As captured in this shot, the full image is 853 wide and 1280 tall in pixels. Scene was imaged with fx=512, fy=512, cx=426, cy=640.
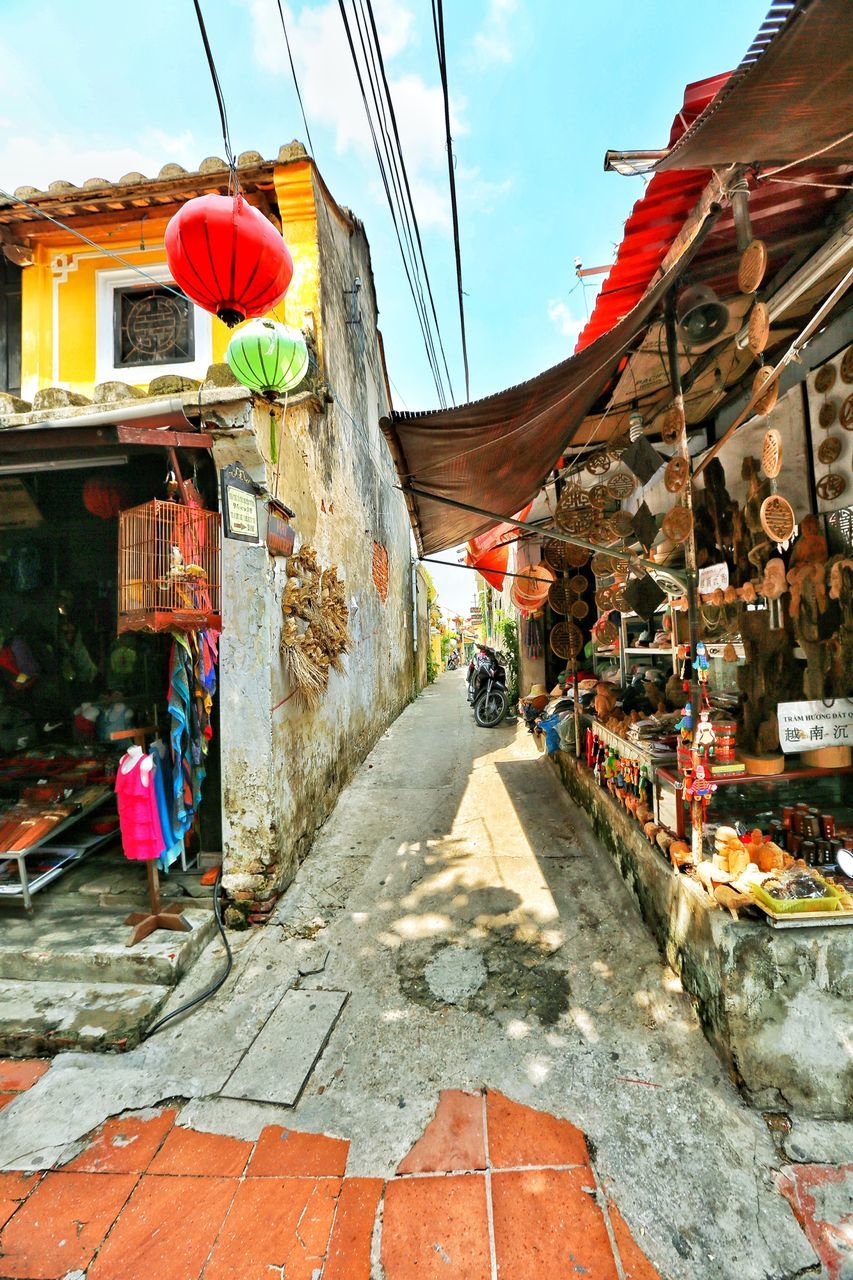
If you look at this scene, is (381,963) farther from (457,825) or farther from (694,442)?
(694,442)

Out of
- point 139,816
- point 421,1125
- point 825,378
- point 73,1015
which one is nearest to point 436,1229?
point 421,1125

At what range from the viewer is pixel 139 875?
423 cm

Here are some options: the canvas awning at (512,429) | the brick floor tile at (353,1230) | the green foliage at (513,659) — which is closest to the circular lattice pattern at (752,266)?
the canvas awning at (512,429)

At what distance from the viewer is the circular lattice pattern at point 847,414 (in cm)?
278

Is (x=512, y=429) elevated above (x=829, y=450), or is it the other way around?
(x=512, y=429)

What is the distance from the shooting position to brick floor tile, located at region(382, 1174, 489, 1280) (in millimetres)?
1677

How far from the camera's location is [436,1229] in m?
1.79

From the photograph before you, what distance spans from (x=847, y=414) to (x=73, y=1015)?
17.9 ft

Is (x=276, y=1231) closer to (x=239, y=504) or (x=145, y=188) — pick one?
(x=239, y=504)

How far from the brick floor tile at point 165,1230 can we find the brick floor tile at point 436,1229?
25.3 inches

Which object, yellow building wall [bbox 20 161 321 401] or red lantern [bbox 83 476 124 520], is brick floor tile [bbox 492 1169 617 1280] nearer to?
red lantern [bbox 83 476 124 520]

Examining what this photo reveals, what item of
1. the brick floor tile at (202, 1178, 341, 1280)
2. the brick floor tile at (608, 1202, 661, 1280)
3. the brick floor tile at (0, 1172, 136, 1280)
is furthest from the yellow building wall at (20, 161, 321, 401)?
the brick floor tile at (608, 1202, 661, 1280)

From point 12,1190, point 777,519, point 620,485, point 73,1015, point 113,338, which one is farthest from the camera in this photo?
point 113,338

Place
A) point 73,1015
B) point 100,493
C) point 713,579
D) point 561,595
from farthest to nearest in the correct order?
point 561,595, point 100,493, point 713,579, point 73,1015
